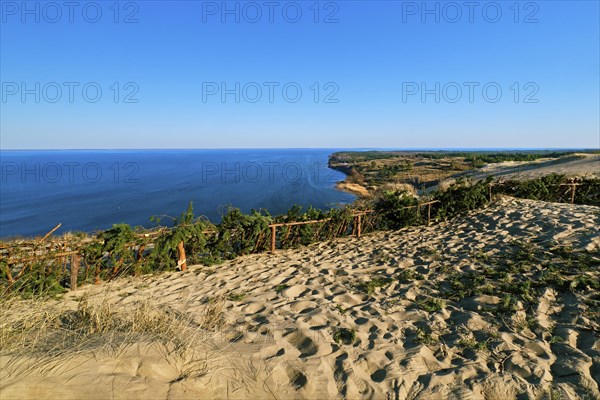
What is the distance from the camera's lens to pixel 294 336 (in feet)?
11.9

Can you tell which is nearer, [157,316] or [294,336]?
[157,316]

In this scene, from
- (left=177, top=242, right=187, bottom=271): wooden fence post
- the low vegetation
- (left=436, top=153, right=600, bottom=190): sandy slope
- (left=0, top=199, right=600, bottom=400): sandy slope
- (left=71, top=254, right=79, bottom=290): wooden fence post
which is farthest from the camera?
(left=436, top=153, right=600, bottom=190): sandy slope

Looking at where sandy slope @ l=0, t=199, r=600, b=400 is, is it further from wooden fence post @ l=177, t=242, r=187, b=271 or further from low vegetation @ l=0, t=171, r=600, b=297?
low vegetation @ l=0, t=171, r=600, b=297

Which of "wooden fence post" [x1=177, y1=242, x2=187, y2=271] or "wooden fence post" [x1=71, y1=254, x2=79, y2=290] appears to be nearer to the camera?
"wooden fence post" [x1=71, y1=254, x2=79, y2=290]

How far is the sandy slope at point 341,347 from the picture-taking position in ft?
7.54

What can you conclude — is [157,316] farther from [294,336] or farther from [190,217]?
[190,217]

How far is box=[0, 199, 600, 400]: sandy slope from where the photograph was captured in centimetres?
230

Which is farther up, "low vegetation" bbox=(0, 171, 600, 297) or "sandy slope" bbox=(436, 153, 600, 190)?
"sandy slope" bbox=(436, 153, 600, 190)

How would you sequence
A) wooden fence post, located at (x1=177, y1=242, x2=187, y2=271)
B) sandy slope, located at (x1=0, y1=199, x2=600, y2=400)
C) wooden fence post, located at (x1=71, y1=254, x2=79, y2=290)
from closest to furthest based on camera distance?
sandy slope, located at (x1=0, y1=199, x2=600, y2=400), wooden fence post, located at (x1=71, y1=254, x2=79, y2=290), wooden fence post, located at (x1=177, y1=242, x2=187, y2=271)

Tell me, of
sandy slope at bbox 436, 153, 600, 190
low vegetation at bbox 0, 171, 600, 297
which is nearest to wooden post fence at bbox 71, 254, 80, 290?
low vegetation at bbox 0, 171, 600, 297

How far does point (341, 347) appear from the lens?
3.45m

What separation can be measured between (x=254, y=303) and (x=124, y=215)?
94.3ft

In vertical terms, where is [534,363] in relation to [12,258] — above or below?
below

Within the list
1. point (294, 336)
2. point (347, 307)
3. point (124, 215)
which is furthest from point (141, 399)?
point (124, 215)
